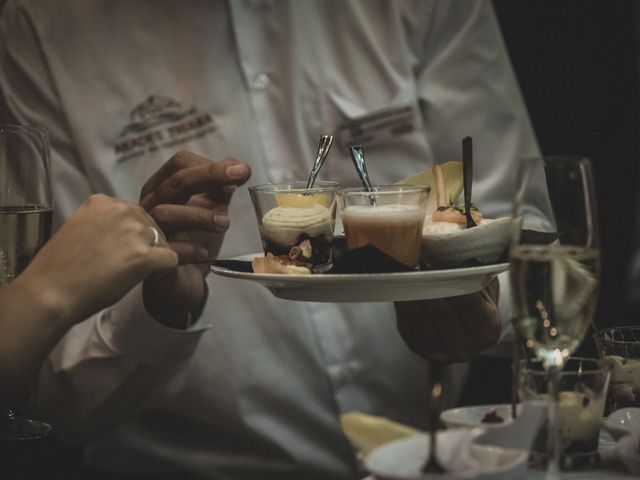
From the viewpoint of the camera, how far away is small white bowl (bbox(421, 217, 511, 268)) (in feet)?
4.26

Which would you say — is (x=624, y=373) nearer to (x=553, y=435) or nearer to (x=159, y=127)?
(x=553, y=435)

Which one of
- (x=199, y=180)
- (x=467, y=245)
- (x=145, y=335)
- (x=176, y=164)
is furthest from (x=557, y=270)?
(x=145, y=335)

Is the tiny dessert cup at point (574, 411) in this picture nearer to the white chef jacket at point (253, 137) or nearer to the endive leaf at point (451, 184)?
the endive leaf at point (451, 184)

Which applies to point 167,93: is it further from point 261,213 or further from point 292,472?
point 292,472

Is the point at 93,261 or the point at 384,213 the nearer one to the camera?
the point at 93,261

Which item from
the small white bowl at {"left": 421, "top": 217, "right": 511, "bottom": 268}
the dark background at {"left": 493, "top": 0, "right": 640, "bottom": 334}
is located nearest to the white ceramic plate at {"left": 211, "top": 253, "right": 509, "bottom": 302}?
the small white bowl at {"left": 421, "top": 217, "right": 511, "bottom": 268}

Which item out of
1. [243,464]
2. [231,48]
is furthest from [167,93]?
[243,464]

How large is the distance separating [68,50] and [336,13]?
71 cm

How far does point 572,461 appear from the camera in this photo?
0.94m

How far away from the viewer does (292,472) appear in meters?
2.21

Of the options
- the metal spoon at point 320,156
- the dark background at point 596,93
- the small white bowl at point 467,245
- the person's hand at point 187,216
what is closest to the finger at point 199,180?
the person's hand at point 187,216

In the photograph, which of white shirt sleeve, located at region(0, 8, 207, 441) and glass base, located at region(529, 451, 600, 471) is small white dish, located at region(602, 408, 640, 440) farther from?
white shirt sleeve, located at region(0, 8, 207, 441)

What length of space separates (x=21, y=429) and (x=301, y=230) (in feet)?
2.12

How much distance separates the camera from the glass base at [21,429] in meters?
1.48
